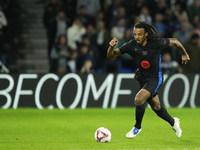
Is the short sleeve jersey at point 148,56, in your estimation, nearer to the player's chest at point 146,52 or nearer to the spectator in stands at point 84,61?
the player's chest at point 146,52

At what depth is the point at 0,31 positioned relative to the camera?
13594 millimetres

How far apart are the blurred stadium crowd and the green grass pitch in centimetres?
181

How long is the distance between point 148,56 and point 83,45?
21.2 ft

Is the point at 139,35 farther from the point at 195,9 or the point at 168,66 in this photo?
the point at 195,9

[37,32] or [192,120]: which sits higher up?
[37,32]

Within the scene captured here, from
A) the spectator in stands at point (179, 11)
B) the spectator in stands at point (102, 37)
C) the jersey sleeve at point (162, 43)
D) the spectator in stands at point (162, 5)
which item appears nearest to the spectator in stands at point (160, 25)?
the spectator in stands at point (162, 5)

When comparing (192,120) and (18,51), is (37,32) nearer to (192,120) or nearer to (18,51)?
(18,51)

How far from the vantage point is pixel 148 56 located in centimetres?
652

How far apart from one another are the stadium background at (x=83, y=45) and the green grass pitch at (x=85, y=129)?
0.58m

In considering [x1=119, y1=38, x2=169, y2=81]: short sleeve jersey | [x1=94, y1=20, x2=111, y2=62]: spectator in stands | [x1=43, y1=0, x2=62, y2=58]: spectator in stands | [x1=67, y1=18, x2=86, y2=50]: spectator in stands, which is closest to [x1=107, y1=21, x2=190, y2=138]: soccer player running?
[x1=119, y1=38, x2=169, y2=81]: short sleeve jersey

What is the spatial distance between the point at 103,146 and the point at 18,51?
9103 mm

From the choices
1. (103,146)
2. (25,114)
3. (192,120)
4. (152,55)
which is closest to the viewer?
(103,146)

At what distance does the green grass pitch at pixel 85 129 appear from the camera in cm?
594

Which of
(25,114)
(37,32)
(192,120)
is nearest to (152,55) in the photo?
(192,120)
